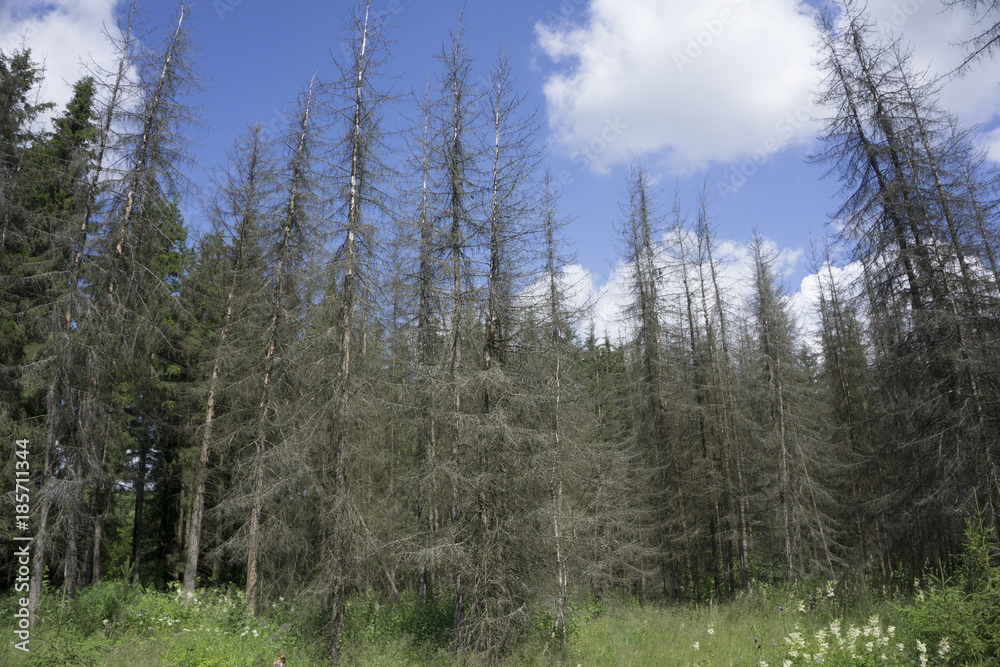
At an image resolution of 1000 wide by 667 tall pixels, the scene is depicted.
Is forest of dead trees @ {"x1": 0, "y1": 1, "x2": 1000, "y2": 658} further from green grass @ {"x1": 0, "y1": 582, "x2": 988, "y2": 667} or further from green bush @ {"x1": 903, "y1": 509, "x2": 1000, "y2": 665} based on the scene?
green bush @ {"x1": 903, "y1": 509, "x2": 1000, "y2": 665}

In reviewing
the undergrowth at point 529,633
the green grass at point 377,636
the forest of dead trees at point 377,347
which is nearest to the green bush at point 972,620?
the undergrowth at point 529,633

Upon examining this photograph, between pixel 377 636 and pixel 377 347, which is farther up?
pixel 377 347

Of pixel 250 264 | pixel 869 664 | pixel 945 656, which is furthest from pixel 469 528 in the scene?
pixel 250 264

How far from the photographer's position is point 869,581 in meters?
14.2

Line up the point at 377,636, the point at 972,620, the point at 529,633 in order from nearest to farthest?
1. the point at 972,620
2. the point at 529,633
3. the point at 377,636

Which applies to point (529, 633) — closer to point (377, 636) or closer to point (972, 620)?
point (377, 636)

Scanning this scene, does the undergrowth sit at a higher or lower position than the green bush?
lower

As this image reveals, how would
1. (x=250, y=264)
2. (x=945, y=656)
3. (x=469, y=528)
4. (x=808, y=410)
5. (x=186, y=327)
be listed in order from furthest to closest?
(x=808, y=410) < (x=186, y=327) < (x=250, y=264) < (x=469, y=528) < (x=945, y=656)

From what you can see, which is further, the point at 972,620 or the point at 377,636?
the point at 377,636

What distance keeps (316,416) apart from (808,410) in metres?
18.9

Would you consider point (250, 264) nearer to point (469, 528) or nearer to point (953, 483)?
point (469, 528)

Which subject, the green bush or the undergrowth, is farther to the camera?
the undergrowth

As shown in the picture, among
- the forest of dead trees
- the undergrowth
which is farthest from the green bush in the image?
the forest of dead trees

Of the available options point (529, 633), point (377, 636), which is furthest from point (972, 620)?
point (377, 636)
